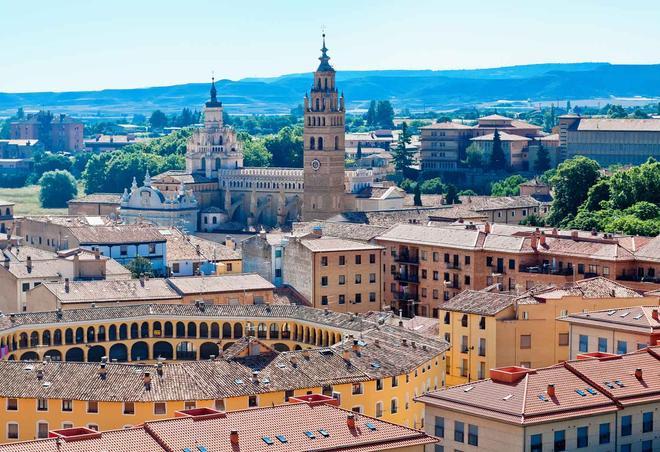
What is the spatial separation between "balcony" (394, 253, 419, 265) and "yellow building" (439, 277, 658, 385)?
20857mm

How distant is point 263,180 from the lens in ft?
500

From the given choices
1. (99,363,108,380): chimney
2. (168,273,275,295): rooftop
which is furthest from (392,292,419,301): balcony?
(99,363,108,380): chimney

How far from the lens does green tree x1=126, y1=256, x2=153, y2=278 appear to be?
93.8 metres

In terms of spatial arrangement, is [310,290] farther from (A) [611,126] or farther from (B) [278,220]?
(A) [611,126]

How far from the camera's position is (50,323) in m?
72.4

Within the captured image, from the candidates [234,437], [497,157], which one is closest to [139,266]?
[234,437]

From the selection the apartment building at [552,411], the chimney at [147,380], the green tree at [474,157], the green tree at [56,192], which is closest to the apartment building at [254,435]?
the apartment building at [552,411]

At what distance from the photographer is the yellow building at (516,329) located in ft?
215

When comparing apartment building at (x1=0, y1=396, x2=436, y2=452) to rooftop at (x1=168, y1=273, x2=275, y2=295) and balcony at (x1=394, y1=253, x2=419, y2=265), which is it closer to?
rooftop at (x1=168, y1=273, x2=275, y2=295)

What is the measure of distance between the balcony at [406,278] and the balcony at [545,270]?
7663 millimetres

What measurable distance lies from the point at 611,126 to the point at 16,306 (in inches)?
4861

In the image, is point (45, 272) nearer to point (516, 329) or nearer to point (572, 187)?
point (516, 329)

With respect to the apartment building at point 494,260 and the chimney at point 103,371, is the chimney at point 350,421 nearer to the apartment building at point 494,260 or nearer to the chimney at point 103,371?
the chimney at point 103,371

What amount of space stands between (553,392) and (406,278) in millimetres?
42281
